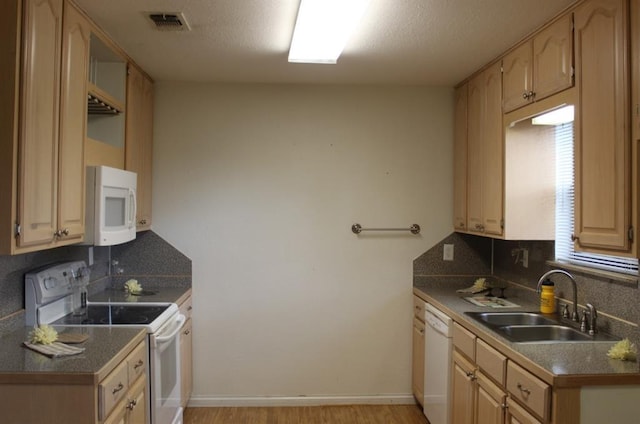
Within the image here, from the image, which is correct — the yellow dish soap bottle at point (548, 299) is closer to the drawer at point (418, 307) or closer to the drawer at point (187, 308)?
the drawer at point (418, 307)

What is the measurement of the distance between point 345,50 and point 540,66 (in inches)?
42.0

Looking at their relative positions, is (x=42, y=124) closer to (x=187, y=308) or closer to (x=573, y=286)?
(x=187, y=308)

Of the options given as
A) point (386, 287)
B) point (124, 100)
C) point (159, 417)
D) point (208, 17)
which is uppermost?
point (208, 17)

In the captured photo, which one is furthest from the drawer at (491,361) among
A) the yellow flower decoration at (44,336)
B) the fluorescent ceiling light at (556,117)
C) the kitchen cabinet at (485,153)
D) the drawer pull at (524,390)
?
the yellow flower decoration at (44,336)

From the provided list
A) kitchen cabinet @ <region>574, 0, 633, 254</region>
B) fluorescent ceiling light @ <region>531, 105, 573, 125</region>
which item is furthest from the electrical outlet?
kitchen cabinet @ <region>574, 0, 633, 254</region>

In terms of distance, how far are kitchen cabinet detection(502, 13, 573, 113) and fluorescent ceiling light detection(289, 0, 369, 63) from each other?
3.06 feet

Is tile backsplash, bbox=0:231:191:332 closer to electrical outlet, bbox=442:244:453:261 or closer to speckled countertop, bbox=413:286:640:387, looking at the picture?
electrical outlet, bbox=442:244:453:261

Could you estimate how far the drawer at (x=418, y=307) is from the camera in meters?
3.29

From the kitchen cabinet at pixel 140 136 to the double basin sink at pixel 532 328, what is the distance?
2.23 m

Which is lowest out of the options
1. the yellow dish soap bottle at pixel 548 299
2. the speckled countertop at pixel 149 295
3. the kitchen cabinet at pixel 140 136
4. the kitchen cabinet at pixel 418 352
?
the kitchen cabinet at pixel 418 352

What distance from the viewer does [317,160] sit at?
346 centimetres

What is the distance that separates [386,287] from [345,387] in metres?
0.82

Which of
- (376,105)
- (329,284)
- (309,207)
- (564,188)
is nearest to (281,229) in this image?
(309,207)

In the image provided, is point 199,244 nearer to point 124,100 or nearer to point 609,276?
point 124,100
